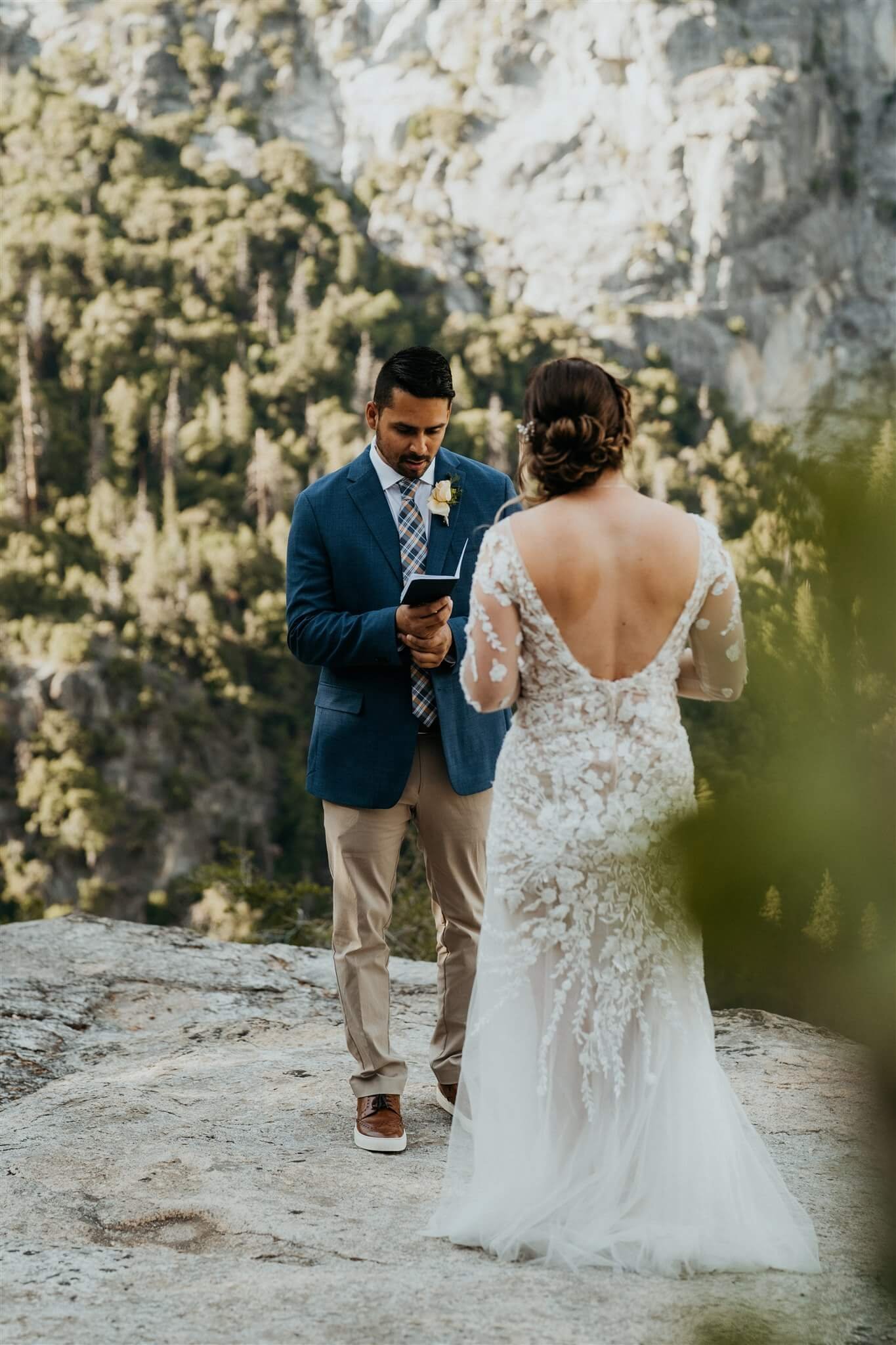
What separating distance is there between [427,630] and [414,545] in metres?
0.39

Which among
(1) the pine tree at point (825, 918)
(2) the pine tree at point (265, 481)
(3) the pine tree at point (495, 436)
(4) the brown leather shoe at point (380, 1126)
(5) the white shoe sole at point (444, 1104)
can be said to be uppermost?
(3) the pine tree at point (495, 436)

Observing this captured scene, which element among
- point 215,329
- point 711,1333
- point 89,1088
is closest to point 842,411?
point 711,1333

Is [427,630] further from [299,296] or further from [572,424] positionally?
[299,296]

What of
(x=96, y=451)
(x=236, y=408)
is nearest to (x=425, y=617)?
(x=236, y=408)

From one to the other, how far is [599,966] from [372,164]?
53.8m

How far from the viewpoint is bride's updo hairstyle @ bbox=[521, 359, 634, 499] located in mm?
2104

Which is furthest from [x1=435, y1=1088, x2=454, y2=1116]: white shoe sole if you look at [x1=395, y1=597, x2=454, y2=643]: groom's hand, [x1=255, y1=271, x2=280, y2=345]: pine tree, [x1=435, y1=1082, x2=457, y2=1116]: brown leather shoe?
[x1=255, y1=271, x2=280, y2=345]: pine tree

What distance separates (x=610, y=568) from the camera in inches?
82.9

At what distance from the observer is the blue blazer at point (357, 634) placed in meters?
2.95

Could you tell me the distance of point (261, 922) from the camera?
11.2 m

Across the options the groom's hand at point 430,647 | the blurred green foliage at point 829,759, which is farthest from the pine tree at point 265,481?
the blurred green foliage at point 829,759

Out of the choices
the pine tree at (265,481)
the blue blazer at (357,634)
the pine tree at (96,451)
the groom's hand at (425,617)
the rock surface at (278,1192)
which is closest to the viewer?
the rock surface at (278,1192)

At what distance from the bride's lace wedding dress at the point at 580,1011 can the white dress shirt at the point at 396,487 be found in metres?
0.92

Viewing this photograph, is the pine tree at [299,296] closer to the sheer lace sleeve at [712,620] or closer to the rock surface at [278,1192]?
the rock surface at [278,1192]
